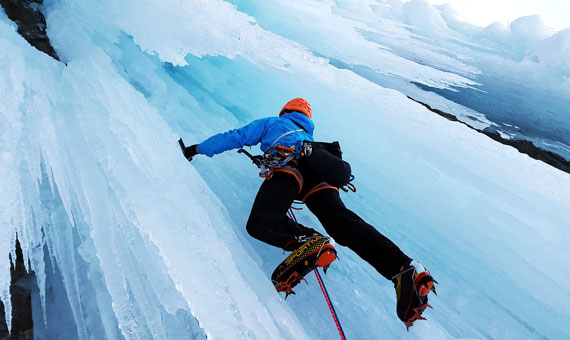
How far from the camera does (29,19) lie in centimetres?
394

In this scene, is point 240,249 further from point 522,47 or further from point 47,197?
point 522,47

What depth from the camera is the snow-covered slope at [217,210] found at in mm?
1370

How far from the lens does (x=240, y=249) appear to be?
1654 mm

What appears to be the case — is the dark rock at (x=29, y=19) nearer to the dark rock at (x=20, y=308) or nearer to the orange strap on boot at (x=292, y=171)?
the dark rock at (x=20, y=308)

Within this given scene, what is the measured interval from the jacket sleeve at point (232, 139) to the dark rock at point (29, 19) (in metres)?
2.99

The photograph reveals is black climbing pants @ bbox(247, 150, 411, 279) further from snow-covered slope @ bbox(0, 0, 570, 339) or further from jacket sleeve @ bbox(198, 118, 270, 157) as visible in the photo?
jacket sleeve @ bbox(198, 118, 270, 157)

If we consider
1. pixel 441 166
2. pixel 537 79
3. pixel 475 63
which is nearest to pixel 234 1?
pixel 441 166

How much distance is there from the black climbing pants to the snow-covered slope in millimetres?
253

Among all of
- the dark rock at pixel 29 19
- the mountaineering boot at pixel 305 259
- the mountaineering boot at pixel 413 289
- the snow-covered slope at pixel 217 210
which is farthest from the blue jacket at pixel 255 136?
the dark rock at pixel 29 19

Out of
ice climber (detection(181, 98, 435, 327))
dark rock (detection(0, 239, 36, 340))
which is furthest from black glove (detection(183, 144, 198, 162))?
dark rock (detection(0, 239, 36, 340))

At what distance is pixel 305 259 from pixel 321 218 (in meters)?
0.49

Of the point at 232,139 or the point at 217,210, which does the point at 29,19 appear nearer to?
the point at 232,139

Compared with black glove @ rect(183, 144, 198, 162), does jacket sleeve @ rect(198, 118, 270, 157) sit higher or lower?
higher

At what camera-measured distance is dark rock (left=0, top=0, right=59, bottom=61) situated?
3.72 m
